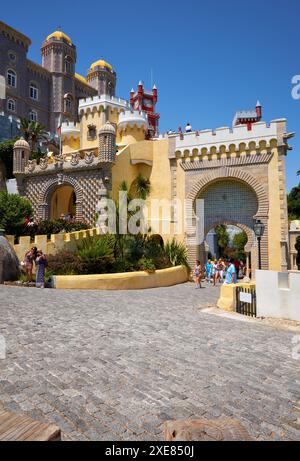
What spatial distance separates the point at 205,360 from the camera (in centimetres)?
543

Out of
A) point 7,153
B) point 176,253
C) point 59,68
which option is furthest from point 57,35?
point 176,253

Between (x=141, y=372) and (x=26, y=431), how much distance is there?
126 inches

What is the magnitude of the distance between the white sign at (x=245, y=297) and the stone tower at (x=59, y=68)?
148 feet

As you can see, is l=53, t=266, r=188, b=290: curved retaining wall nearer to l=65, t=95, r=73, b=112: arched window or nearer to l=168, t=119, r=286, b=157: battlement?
l=168, t=119, r=286, b=157: battlement

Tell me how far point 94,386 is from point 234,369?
7.38 feet

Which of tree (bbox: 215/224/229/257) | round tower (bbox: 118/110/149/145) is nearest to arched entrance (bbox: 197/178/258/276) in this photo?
round tower (bbox: 118/110/149/145)

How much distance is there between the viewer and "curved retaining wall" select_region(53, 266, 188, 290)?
13750mm

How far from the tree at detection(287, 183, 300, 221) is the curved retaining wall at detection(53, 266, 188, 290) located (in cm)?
3548

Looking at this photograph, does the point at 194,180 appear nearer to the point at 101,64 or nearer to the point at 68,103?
the point at 68,103

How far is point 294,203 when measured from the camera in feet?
157

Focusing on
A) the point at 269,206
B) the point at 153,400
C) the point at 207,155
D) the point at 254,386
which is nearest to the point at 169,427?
the point at 153,400

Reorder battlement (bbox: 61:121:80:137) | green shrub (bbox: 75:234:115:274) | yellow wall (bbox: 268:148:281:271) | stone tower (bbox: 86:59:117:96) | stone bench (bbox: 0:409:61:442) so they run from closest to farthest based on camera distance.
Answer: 1. stone bench (bbox: 0:409:61:442)
2. green shrub (bbox: 75:234:115:274)
3. yellow wall (bbox: 268:148:281:271)
4. battlement (bbox: 61:121:80:137)
5. stone tower (bbox: 86:59:117:96)

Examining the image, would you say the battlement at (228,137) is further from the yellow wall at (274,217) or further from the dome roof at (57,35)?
the dome roof at (57,35)

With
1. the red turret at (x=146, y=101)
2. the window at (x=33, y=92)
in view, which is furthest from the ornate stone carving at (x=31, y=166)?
the red turret at (x=146, y=101)
